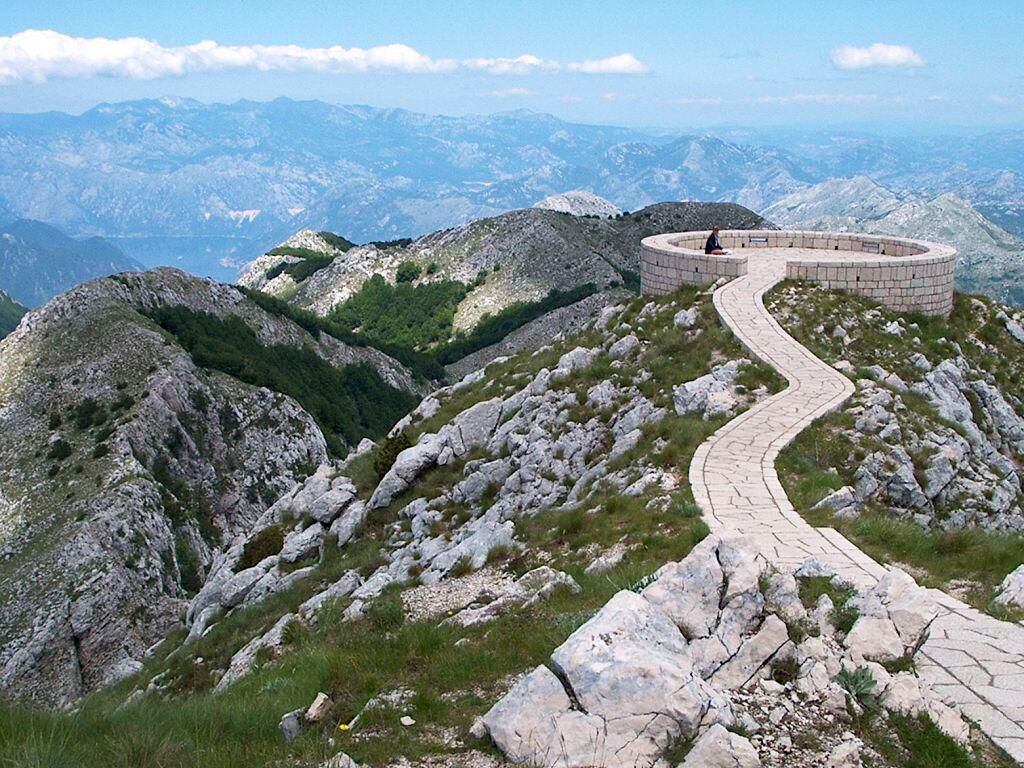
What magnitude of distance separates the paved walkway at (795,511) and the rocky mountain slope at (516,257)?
9469 centimetres

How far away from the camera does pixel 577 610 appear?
29.5 ft

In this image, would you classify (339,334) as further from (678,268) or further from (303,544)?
(303,544)

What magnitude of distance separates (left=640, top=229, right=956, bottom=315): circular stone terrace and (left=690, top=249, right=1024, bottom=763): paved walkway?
113cm

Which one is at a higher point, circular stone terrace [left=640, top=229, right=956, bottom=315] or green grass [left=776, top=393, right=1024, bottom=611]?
circular stone terrace [left=640, top=229, right=956, bottom=315]

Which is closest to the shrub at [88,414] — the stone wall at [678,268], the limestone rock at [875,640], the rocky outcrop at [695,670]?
→ the stone wall at [678,268]

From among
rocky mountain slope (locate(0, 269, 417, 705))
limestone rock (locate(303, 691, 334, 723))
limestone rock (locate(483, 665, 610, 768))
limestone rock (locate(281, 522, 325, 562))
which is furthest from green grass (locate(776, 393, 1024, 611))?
rocky mountain slope (locate(0, 269, 417, 705))

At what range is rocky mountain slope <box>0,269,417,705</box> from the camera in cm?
3831

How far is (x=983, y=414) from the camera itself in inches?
811

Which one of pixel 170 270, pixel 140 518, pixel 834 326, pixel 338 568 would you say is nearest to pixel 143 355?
pixel 140 518

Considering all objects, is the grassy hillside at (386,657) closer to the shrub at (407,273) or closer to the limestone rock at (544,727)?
the limestone rock at (544,727)

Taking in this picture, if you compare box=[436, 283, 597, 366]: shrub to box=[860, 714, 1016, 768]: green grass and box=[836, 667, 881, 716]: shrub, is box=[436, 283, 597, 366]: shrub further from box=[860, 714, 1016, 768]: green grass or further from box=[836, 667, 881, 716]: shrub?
box=[860, 714, 1016, 768]: green grass

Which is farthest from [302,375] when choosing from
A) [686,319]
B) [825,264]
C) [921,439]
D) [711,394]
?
[921,439]

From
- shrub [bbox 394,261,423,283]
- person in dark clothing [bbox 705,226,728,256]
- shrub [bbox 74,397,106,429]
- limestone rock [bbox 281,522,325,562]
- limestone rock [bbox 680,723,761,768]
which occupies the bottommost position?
shrub [bbox 394,261,423,283]

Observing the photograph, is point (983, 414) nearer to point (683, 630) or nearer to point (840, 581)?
point (840, 581)
